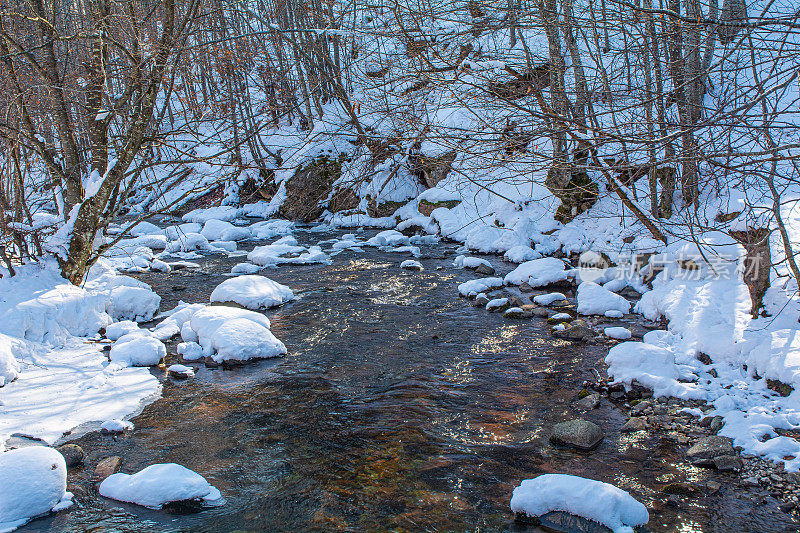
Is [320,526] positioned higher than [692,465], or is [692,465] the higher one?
[320,526]

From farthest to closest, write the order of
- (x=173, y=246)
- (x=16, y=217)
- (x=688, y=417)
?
(x=173, y=246), (x=16, y=217), (x=688, y=417)

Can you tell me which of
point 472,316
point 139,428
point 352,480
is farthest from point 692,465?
point 139,428

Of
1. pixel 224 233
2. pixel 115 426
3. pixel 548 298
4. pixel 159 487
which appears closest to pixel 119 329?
pixel 115 426

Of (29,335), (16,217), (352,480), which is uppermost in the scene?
(16,217)

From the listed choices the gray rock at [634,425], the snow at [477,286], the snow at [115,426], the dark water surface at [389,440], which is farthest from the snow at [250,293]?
the gray rock at [634,425]

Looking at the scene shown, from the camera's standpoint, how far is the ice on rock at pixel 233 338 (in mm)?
6922

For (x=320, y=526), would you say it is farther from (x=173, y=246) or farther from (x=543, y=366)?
(x=173, y=246)

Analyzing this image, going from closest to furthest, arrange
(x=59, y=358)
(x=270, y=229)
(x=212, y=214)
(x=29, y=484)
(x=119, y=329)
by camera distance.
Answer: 1. (x=29, y=484)
2. (x=59, y=358)
3. (x=119, y=329)
4. (x=270, y=229)
5. (x=212, y=214)

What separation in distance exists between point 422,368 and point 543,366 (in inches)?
58.4

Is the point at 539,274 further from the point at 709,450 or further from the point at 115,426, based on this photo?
the point at 115,426

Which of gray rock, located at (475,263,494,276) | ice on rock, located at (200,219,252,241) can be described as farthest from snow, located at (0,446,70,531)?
ice on rock, located at (200,219,252,241)

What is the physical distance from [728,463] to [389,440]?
9.32 ft

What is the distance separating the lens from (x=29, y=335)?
6797 millimetres

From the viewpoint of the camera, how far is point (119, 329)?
7836 millimetres
